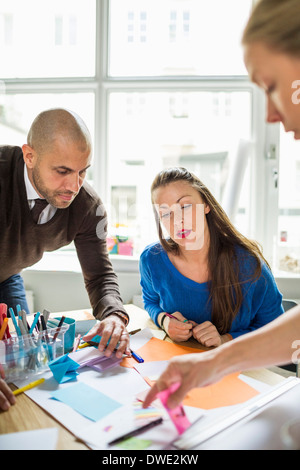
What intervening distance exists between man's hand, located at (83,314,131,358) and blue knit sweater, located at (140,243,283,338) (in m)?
0.27

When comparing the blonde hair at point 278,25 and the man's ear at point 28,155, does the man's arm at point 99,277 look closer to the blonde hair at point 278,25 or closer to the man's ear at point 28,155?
the man's ear at point 28,155

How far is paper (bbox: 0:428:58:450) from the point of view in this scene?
62 centimetres

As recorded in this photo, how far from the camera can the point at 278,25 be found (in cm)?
56

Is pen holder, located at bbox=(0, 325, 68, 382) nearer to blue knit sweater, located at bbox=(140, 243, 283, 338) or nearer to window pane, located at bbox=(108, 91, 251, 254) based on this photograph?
blue knit sweater, located at bbox=(140, 243, 283, 338)

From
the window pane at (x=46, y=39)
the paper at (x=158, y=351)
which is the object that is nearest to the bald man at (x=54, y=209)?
the paper at (x=158, y=351)

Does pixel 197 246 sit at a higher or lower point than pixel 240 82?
lower

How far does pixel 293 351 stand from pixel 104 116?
1.98m

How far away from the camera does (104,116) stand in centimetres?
233

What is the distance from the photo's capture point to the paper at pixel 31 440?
615 mm

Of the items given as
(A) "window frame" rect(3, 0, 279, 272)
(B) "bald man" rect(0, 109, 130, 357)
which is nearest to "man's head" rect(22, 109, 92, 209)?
(B) "bald man" rect(0, 109, 130, 357)

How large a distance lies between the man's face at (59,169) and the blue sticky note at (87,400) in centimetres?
70
